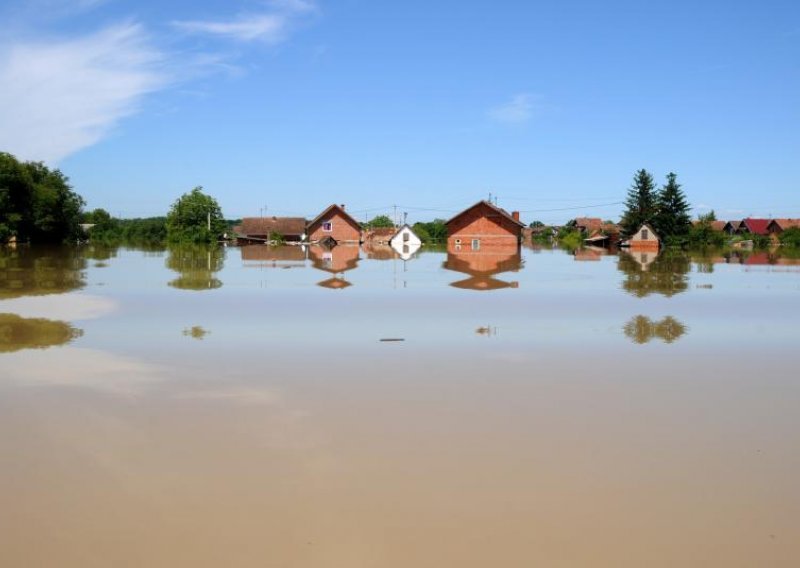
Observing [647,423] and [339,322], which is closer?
[647,423]

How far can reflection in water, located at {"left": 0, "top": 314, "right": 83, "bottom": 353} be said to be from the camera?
1025cm

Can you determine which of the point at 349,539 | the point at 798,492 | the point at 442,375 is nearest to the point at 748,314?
the point at 442,375

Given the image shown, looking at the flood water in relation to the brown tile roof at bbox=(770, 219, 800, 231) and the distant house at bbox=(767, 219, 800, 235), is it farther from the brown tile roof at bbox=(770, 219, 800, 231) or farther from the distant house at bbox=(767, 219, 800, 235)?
the brown tile roof at bbox=(770, 219, 800, 231)

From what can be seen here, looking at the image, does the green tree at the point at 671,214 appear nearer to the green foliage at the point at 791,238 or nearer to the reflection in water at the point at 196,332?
the green foliage at the point at 791,238

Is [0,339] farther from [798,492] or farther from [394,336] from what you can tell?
[798,492]

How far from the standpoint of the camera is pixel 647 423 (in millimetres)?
6672

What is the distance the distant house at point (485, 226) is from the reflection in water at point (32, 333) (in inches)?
1974

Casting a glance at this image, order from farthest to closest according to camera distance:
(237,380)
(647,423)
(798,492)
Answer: (237,380)
(647,423)
(798,492)

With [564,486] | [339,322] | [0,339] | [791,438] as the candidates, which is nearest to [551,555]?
[564,486]

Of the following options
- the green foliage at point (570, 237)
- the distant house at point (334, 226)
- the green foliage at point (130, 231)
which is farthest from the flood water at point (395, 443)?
the green foliage at point (130, 231)

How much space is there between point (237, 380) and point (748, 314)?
11.6m

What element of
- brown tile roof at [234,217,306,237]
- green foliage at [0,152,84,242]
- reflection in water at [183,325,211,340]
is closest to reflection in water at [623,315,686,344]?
reflection in water at [183,325,211,340]

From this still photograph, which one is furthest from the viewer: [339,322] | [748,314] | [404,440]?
[748,314]

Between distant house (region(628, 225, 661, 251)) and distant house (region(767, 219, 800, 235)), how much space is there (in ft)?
126
